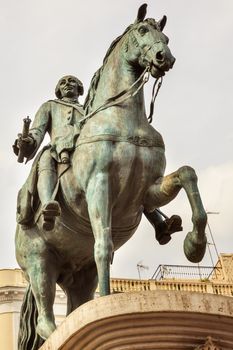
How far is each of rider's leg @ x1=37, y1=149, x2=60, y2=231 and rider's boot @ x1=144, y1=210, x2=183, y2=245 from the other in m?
0.87

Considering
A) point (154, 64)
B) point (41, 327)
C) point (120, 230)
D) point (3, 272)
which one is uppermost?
point (3, 272)

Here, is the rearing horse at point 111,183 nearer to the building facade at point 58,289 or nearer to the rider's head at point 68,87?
the rider's head at point 68,87

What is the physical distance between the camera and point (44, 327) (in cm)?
705

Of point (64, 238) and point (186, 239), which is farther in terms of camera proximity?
point (64, 238)

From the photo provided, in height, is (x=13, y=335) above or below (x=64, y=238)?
above

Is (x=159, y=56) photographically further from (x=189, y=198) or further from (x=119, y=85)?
(x=189, y=198)

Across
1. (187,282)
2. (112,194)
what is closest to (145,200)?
(112,194)

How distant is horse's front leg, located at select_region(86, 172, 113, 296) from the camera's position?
6.20 m

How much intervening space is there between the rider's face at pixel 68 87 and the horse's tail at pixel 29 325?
77.8 inches

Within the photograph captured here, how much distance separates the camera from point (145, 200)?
6.61 m

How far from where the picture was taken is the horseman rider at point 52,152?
271 inches

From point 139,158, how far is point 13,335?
19.1 metres

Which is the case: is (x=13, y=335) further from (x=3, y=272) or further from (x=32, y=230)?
(x=32, y=230)

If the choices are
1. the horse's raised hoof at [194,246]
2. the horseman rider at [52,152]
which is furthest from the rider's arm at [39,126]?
the horse's raised hoof at [194,246]
